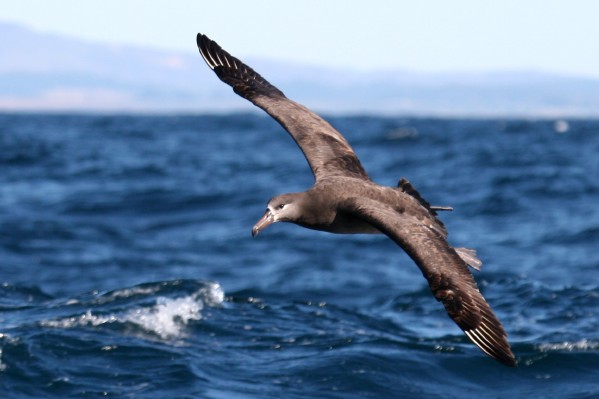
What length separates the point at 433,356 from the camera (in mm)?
11469

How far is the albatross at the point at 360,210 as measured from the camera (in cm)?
842

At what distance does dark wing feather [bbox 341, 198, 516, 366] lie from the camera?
8258 mm

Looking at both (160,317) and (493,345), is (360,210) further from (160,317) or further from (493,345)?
(160,317)

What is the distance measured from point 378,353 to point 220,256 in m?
8.18

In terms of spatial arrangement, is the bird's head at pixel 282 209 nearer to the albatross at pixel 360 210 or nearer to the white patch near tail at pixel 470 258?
the albatross at pixel 360 210

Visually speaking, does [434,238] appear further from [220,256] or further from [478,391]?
[220,256]

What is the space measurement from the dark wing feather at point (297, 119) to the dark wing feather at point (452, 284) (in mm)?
1970

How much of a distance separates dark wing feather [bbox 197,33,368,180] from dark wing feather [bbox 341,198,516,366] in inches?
77.6

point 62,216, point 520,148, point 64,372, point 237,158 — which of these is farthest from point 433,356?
point 520,148

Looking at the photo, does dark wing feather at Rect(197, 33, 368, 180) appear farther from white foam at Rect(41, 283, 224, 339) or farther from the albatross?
white foam at Rect(41, 283, 224, 339)

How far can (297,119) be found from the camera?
11.9m

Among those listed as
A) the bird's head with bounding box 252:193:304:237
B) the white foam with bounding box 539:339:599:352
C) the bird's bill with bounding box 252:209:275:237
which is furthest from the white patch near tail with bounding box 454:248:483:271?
the white foam with bounding box 539:339:599:352

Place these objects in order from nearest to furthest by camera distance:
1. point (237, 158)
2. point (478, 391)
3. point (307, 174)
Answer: point (478, 391) → point (307, 174) → point (237, 158)

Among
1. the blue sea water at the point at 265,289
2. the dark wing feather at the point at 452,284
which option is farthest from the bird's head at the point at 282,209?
the blue sea water at the point at 265,289
